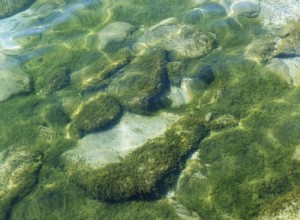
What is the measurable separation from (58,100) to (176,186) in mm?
2755

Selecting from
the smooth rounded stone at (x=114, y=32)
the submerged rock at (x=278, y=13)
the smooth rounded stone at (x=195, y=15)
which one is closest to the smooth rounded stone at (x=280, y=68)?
the submerged rock at (x=278, y=13)

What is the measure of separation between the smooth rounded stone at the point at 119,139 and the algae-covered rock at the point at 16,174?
1.66 feet

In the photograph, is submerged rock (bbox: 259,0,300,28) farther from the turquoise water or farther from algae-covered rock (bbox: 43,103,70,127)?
algae-covered rock (bbox: 43,103,70,127)

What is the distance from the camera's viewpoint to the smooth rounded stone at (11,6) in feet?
26.5

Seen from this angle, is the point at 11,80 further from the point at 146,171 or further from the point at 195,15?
the point at 195,15

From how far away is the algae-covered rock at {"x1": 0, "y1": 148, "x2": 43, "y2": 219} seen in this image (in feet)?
15.0

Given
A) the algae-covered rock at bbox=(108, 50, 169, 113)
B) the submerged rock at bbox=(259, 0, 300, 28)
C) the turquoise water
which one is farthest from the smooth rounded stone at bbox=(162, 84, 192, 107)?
the submerged rock at bbox=(259, 0, 300, 28)

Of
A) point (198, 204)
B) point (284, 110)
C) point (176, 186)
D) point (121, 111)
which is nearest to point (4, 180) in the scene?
point (121, 111)

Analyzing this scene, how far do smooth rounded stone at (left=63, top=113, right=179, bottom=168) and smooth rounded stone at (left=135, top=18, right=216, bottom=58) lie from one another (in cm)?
151

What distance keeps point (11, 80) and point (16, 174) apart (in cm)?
214

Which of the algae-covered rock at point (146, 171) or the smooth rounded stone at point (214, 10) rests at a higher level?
the smooth rounded stone at point (214, 10)

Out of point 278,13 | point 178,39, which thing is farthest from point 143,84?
point 278,13

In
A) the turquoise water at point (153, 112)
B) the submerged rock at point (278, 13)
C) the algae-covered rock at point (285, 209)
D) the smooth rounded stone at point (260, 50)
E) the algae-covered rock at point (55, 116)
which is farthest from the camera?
the submerged rock at point (278, 13)

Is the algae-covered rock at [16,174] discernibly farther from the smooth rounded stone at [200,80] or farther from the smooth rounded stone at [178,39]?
the smooth rounded stone at [178,39]
